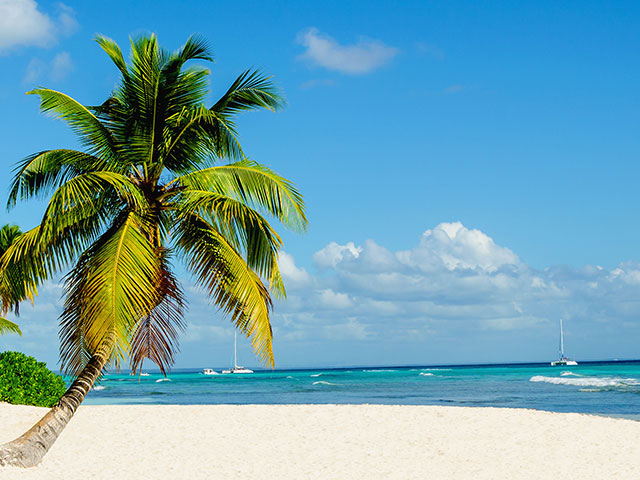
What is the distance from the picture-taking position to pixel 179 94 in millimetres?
10883

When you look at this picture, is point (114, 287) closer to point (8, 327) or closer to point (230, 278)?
point (230, 278)

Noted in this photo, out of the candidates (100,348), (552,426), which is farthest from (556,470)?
(100,348)

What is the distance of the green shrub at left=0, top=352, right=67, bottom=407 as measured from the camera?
55.5 ft

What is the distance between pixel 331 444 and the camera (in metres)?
12.0

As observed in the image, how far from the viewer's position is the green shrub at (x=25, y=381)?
55.5 ft

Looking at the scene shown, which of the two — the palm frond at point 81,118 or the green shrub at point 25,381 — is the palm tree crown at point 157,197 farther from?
the green shrub at point 25,381

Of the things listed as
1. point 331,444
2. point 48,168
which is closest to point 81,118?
point 48,168

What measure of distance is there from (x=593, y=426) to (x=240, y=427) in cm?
752

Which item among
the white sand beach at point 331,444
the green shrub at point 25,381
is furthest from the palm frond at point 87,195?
the green shrub at point 25,381

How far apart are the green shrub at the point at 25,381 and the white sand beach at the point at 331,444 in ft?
3.91

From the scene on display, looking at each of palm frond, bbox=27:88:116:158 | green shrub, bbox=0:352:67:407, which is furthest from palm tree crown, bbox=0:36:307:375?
green shrub, bbox=0:352:67:407

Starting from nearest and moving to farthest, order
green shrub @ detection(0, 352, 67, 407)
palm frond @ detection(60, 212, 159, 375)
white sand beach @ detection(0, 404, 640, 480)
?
palm frond @ detection(60, 212, 159, 375) → white sand beach @ detection(0, 404, 640, 480) → green shrub @ detection(0, 352, 67, 407)

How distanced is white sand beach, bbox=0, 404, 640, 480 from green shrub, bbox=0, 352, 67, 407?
119 cm

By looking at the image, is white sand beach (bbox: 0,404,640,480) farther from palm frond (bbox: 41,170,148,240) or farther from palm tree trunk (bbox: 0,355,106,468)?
palm frond (bbox: 41,170,148,240)
